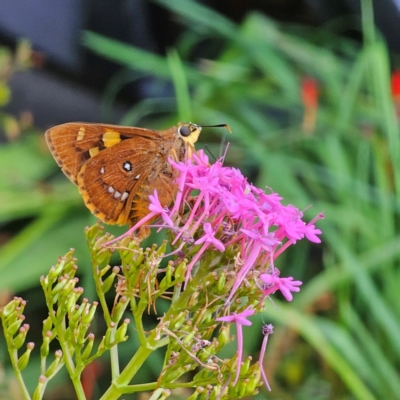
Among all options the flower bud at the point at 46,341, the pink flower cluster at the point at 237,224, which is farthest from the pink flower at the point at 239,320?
the flower bud at the point at 46,341

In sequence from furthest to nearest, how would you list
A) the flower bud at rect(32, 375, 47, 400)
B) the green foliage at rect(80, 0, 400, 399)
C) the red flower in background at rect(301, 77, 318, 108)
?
the red flower in background at rect(301, 77, 318, 108), the green foliage at rect(80, 0, 400, 399), the flower bud at rect(32, 375, 47, 400)

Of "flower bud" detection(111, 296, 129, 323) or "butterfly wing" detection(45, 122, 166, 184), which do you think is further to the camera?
"butterfly wing" detection(45, 122, 166, 184)

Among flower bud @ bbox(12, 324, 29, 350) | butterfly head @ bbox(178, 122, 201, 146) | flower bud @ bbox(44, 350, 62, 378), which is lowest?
flower bud @ bbox(44, 350, 62, 378)

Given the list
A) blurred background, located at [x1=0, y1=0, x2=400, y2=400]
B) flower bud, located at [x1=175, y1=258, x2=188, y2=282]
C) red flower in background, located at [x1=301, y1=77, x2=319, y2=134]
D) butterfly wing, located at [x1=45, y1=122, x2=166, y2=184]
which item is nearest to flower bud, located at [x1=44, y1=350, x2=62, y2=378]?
flower bud, located at [x1=175, y1=258, x2=188, y2=282]

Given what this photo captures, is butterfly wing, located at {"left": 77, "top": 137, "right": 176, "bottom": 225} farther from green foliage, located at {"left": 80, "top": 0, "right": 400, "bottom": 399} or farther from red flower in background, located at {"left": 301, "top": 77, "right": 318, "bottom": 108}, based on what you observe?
red flower in background, located at {"left": 301, "top": 77, "right": 318, "bottom": 108}

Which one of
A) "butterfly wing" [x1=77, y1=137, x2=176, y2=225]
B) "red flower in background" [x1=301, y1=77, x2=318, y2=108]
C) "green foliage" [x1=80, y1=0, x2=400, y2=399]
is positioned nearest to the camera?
"butterfly wing" [x1=77, y1=137, x2=176, y2=225]

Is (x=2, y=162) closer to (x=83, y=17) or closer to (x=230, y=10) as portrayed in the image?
(x=83, y=17)
